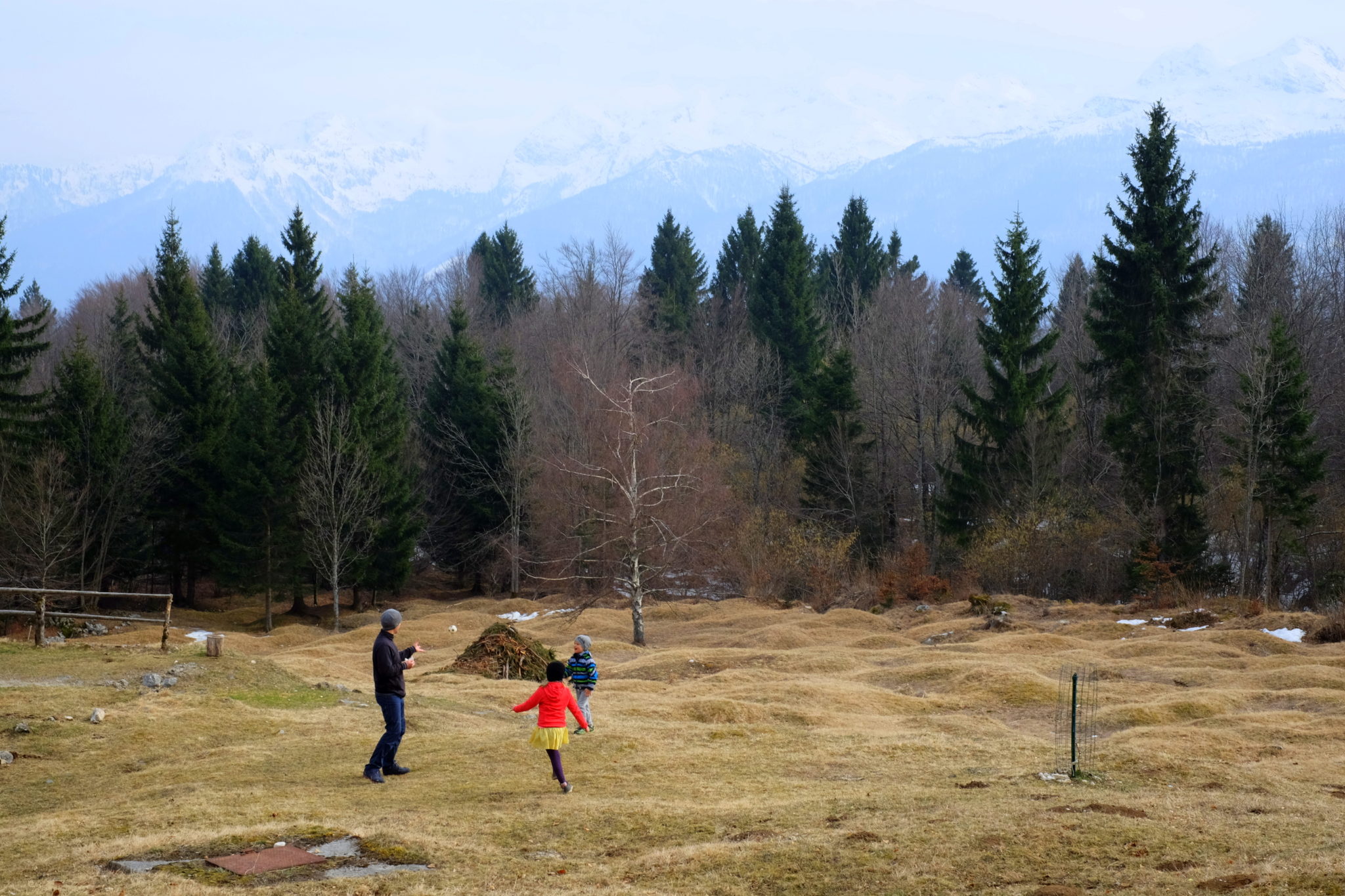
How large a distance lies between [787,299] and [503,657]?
157 ft

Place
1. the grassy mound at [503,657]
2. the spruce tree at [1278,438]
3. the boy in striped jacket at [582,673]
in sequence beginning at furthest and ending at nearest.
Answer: the spruce tree at [1278,438], the grassy mound at [503,657], the boy in striped jacket at [582,673]

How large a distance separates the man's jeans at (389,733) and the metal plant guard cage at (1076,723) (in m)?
7.66

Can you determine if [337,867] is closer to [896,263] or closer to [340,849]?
[340,849]

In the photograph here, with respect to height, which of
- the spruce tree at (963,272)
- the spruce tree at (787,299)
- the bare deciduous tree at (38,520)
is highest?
the spruce tree at (963,272)

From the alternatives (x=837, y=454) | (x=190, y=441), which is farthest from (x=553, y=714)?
(x=837, y=454)

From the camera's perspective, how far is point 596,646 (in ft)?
111

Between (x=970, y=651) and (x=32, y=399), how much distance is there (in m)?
35.6

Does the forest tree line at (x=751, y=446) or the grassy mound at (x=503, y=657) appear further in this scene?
the forest tree line at (x=751, y=446)

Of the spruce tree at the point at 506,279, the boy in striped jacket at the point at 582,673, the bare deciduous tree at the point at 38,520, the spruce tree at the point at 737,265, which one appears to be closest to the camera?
the boy in striped jacket at the point at 582,673

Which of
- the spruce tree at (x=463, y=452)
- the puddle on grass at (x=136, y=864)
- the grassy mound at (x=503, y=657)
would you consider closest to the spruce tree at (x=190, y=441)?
the spruce tree at (x=463, y=452)

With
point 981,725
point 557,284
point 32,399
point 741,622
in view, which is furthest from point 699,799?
point 557,284

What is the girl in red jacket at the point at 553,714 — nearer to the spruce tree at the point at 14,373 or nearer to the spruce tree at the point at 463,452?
the spruce tree at the point at 14,373

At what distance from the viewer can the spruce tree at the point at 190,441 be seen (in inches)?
1887

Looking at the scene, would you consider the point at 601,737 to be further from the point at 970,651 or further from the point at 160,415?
the point at 160,415
